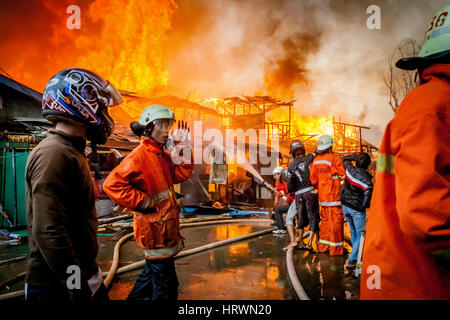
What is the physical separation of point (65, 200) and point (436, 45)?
223 cm

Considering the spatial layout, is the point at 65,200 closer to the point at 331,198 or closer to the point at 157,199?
the point at 157,199

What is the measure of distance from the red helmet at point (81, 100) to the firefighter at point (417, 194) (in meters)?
2.06

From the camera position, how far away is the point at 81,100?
1.97 m

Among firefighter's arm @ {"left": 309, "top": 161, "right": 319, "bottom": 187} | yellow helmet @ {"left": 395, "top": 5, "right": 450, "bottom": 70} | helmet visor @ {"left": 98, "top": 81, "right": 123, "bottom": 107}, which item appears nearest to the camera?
yellow helmet @ {"left": 395, "top": 5, "right": 450, "bottom": 70}

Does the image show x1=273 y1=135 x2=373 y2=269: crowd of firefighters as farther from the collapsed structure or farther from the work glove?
the collapsed structure

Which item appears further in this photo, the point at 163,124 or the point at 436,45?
the point at 163,124

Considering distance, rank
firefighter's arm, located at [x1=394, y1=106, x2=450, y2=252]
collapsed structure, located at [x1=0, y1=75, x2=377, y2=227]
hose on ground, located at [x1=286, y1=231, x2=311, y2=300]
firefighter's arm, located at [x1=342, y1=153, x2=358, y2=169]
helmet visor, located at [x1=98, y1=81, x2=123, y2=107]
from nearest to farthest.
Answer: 1. firefighter's arm, located at [x1=394, y1=106, x2=450, y2=252]
2. helmet visor, located at [x1=98, y1=81, x2=123, y2=107]
3. hose on ground, located at [x1=286, y1=231, x2=311, y2=300]
4. firefighter's arm, located at [x1=342, y1=153, x2=358, y2=169]
5. collapsed structure, located at [x1=0, y1=75, x2=377, y2=227]

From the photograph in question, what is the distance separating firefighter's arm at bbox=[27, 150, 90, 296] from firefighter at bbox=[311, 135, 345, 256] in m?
5.41

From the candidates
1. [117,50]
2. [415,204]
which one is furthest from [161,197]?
[117,50]

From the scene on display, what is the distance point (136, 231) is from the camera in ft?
9.09

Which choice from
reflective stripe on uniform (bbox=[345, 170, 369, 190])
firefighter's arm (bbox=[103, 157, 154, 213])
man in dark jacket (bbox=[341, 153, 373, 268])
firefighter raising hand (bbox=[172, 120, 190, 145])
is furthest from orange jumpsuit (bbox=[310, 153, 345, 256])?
firefighter's arm (bbox=[103, 157, 154, 213])

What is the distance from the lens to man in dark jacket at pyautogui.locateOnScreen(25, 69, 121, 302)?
1451mm
